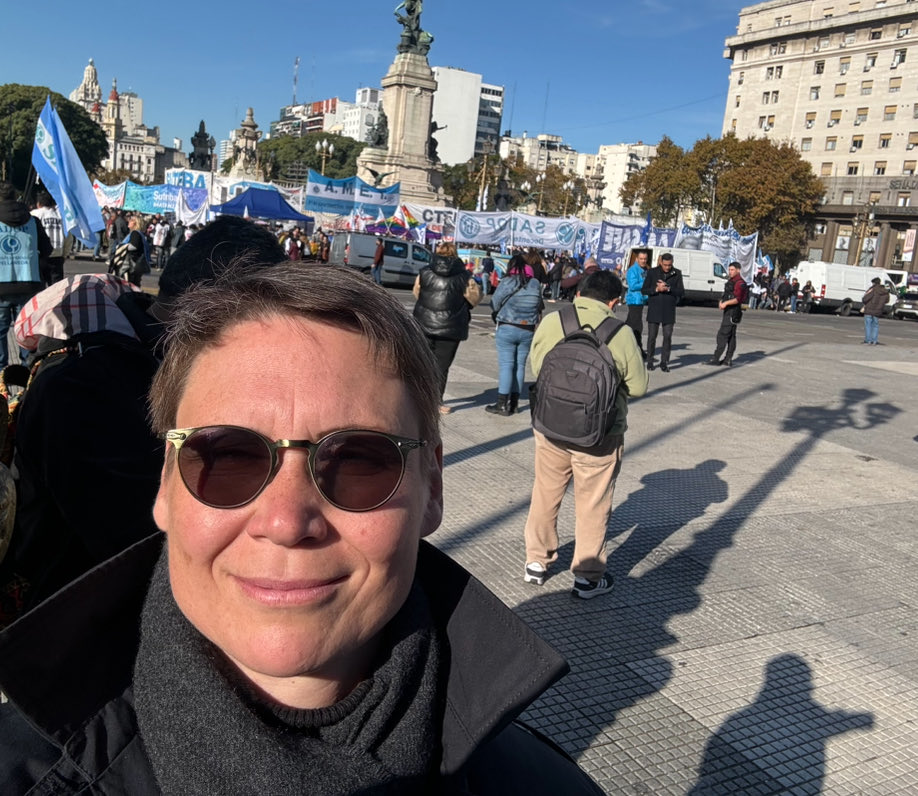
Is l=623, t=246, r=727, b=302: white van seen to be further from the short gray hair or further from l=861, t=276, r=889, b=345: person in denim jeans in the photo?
the short gray hair

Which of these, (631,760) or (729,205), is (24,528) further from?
(729,205)

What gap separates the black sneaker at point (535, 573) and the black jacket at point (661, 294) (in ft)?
28.0

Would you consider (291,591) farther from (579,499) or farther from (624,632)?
(579,499)

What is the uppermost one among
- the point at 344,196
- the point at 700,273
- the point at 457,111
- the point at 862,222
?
the point at 457,111

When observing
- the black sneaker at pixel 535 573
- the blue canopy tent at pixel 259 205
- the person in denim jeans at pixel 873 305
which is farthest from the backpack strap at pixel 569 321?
the blue canopy tent at pixel 259 205

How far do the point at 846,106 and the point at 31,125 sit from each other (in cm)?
7335

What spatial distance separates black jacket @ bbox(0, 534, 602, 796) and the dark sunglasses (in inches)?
9.0

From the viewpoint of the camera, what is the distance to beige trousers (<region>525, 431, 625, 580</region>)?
4555 mm

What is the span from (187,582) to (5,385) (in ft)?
4.91

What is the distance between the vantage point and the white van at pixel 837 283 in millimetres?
35938

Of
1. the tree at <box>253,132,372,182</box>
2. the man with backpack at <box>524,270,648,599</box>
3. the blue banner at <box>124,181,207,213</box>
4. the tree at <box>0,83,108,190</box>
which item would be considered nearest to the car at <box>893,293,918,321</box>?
the blue banner at <box>124,181,207,213</box>

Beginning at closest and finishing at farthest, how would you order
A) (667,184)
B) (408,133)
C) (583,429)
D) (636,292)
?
(583,429), (636,292), (408,133), (667,184)

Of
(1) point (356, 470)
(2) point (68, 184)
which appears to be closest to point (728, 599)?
(1) point (356, 470)

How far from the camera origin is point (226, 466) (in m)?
1.17
